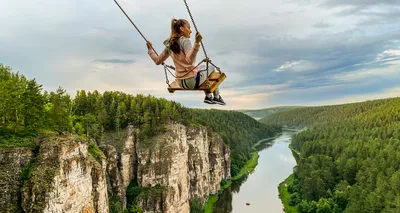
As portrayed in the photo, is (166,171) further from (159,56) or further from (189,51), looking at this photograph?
(189,51)

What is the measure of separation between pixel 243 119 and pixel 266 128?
597 inches

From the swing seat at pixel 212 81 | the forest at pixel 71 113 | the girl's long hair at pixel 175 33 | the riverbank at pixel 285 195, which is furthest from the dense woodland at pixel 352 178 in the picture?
the girl's long hair at pixel 175 33

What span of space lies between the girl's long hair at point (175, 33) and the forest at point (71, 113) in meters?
17.7

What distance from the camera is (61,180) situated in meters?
21.3

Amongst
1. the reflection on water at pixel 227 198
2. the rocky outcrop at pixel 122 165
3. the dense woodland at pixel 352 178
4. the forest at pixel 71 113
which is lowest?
the reflection on water at pixel 227 198

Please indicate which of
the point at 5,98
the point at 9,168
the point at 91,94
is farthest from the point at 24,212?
the point at 91,94

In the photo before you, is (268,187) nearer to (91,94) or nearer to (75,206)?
(91,94)

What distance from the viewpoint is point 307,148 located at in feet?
290

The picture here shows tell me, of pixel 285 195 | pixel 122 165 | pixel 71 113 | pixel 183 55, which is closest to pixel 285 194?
pixel 285 195

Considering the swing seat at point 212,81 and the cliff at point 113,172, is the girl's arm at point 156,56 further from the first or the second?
the cliff at point 113,172

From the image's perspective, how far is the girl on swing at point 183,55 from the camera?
332 inches

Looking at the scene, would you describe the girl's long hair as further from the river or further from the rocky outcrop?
the river

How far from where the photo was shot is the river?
58875mm

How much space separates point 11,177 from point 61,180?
9.64 feet
